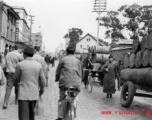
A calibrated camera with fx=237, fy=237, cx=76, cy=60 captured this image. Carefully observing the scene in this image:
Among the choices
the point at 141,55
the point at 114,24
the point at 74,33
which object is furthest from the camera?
the point at 74,33

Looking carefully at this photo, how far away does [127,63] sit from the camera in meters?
8.16

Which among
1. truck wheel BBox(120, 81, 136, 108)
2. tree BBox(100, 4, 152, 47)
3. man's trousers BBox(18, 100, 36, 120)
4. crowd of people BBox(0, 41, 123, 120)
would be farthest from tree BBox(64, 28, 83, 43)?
man's trousers BBox(18, 100, 36, 120)

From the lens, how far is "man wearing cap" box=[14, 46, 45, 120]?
4.17 meters

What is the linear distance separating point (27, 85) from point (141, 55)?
4089 millimetres

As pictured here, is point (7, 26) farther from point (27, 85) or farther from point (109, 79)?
point (27, 85)

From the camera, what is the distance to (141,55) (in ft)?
23.4

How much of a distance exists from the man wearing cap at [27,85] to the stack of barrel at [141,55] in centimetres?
342

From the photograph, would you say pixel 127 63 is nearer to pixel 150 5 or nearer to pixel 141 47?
pixel 141 47

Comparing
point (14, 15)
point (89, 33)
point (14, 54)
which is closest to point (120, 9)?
point (14, 15)

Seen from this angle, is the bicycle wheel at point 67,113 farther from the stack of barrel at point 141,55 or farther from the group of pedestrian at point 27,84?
the stack of barrel at point 141,55

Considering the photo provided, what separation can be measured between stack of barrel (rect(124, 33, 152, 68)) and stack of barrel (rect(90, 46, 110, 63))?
6.29m

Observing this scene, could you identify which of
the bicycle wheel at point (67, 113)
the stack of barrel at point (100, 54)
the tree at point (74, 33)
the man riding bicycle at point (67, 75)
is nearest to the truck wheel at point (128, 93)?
the man riding bicycle at point (67, 75)

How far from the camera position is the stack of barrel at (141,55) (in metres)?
6.53

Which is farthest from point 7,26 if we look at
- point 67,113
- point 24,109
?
point 24,109
